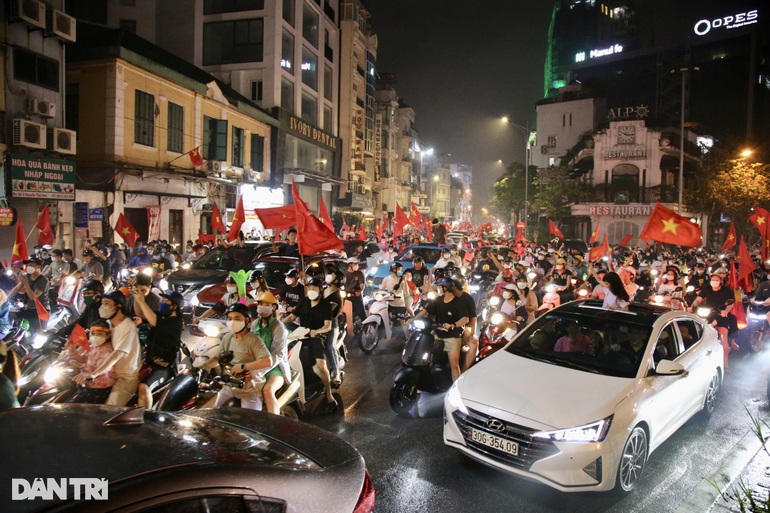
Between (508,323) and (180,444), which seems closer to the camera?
(180,444)

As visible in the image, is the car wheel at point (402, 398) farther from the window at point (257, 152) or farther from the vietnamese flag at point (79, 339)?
the window at point (257, 152)

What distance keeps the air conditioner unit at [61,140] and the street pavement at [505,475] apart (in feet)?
50.6

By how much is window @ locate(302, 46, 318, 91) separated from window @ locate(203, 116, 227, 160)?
13.0 metres

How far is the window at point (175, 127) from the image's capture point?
2438 centimetres

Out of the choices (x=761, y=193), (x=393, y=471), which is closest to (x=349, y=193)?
(x=761, y=193)

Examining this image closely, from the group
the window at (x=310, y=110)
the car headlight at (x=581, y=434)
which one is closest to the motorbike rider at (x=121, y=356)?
the car headlight at (x=581, y=434)

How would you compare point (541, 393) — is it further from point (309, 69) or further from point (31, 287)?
point (309, 69)

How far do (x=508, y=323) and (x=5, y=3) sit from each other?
1818cm

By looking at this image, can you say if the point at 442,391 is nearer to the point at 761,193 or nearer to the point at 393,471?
the point at 393,471

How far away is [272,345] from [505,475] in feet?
9.26

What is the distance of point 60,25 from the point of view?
58.6ft

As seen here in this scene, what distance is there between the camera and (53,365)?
5.41 metres

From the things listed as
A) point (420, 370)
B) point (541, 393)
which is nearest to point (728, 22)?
point (420, 370)

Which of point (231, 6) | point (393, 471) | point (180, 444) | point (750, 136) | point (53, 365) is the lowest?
point (393, 471)
